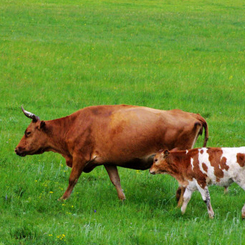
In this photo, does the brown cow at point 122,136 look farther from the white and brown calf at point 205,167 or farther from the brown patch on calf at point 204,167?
the brown patch on calf at point 204,167

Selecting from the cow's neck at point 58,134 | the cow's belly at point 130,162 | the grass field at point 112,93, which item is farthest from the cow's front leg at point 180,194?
the cow's neck at point 58,134

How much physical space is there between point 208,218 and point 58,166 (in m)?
3.75

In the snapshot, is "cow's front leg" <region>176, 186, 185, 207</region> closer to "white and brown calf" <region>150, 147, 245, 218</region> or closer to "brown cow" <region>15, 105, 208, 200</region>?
"white and brown calf" <region>150, 147, 245, 218</region>

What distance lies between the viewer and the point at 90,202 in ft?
26.3

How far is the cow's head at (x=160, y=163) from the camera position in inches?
312

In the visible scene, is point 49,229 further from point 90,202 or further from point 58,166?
point 58,166

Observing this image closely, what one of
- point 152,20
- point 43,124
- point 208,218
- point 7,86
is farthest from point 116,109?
point 152,20

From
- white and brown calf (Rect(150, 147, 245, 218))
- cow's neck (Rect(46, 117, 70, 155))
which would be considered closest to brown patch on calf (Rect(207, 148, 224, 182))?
white and brown calf (Rect(150, 147, 245, 218))

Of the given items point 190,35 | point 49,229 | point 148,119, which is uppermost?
point 148,119

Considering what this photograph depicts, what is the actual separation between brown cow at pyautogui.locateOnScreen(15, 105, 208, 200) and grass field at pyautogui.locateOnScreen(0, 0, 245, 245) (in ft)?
1.82

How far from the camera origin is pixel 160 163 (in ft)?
26.2

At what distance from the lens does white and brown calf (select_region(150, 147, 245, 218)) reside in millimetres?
7328

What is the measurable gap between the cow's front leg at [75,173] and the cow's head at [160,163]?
128 cm

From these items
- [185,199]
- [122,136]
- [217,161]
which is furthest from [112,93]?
[217,161]
